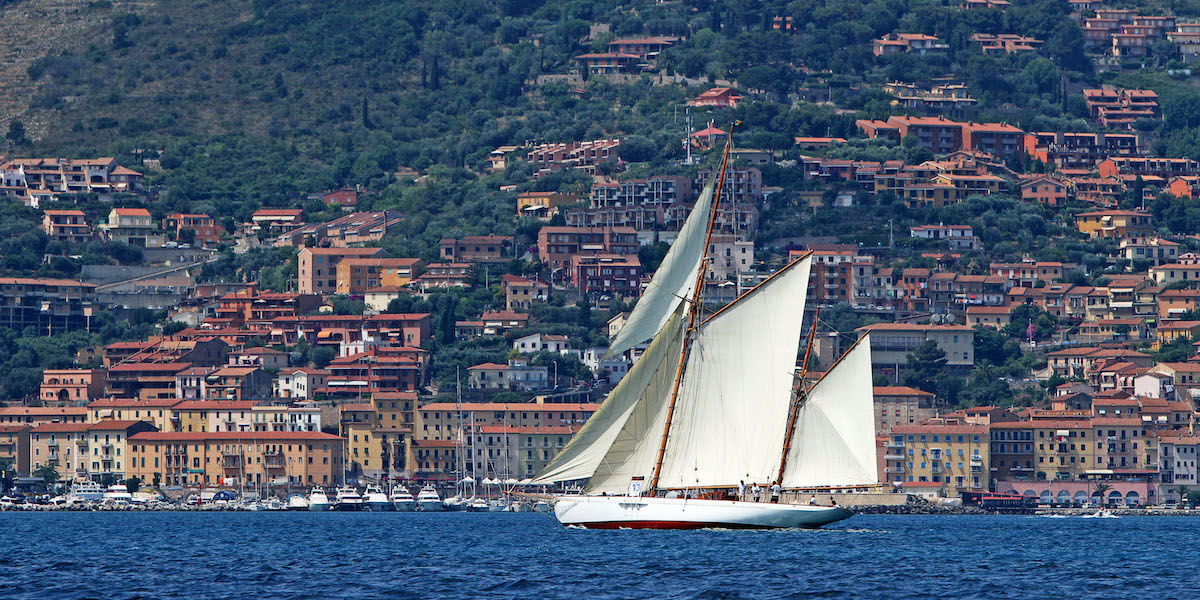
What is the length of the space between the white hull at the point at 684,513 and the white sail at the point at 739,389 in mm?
801

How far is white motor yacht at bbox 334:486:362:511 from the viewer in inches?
4481

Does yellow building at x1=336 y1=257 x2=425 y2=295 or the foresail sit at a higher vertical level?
yellow building at x1=336 y1=257 x2=425 y2=295

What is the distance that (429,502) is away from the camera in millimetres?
115188

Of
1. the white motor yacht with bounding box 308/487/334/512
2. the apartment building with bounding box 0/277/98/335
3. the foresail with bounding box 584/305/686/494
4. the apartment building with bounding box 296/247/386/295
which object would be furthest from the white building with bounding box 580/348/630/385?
the foresail with bounding box 584/305/686/494

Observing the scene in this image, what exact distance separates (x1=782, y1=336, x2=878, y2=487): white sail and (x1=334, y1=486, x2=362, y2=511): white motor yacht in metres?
50.9

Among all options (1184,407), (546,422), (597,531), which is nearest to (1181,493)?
(1184,407)

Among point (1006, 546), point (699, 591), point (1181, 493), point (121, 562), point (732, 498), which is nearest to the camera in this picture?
point (699, 591)

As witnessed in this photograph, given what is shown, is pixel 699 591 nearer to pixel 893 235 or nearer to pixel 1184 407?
pixel 1184 407

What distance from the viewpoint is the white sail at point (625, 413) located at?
61.9 metres

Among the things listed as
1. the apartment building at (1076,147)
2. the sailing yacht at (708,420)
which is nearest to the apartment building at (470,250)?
the apartment building at (1076,147)

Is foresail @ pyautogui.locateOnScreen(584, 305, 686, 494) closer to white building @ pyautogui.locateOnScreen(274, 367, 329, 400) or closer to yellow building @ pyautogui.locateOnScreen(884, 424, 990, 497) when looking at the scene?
yellow building @ pyautogui.locateOnScreen(884, 424, 990, 497)

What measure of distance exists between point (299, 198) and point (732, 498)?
364ft

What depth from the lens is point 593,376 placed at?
133 meters

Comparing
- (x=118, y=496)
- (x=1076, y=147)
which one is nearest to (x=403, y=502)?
(x=118, y=496)
